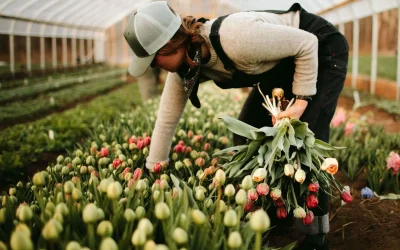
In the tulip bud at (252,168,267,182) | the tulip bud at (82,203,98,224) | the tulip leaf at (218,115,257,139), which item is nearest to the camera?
the tulip bud at (82,203,98,224)

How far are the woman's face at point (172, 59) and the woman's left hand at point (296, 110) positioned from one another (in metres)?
0.50

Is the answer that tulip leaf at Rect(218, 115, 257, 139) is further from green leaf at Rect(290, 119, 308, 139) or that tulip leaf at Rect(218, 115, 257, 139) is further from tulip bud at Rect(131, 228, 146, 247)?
tulip bud at Rect(131, 228, 146, 247)

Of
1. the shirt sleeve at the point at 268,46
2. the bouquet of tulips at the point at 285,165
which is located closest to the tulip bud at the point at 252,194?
the bouquet of tulips at the point at 285,165

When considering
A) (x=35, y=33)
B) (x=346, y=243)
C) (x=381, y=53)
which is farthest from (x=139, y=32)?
(x=381, y=53)

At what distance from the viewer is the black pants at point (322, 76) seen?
1.98 metres

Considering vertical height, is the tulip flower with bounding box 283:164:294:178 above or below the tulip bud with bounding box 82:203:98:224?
below

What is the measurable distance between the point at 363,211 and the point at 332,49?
1036mm

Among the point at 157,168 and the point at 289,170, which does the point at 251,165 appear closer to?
the point at 289,170

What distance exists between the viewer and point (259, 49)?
5.67 ft

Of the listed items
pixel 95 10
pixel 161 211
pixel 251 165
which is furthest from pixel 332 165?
pixel 95 10

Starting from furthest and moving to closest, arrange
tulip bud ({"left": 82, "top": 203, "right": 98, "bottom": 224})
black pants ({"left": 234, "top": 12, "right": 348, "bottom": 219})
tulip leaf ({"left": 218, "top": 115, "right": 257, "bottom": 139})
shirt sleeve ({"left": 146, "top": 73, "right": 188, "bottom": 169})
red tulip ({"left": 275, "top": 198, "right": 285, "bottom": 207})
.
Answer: shirt sleeve ({"left": 146, "top": 73, "right": 188, "bottom": 169}), black pants ({"left": 234, "top": 12, "right": 348, "bottom": 219}), tulip leaf ({"left": 218, "top": 115, "right": 257, "bottom": 139}), red tulip ({"left": 275, "top": 198, "right": 285, "bottom": 207}), tulip bud ({"left": 82, "top": 203, "right": 98, "bottom": 224})

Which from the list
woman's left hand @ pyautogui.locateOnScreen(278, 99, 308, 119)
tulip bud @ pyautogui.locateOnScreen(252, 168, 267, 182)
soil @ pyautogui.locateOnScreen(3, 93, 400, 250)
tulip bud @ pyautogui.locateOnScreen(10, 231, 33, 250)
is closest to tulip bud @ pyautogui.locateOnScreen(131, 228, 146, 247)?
tulip bud @ pyautogui.locateOnScreen(10, 231, 33, 250)

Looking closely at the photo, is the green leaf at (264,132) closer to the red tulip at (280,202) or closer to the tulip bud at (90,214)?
the red tulip at (280,202)

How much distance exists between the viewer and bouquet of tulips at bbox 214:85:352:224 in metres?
1.67
